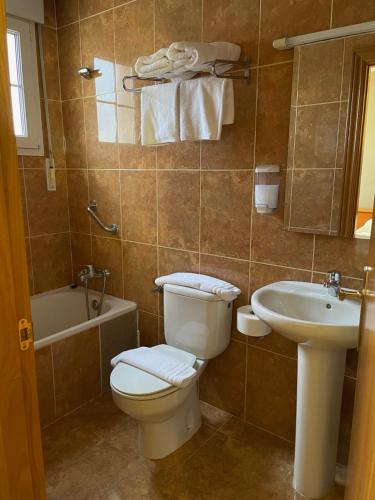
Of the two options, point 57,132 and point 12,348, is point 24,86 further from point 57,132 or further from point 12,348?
point 12,348

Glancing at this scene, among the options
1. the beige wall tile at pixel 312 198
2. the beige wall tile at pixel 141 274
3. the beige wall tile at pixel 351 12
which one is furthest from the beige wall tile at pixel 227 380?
the beige wall tile at pixel 351 12

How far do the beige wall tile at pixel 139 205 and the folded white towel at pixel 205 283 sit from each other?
35 centimetres

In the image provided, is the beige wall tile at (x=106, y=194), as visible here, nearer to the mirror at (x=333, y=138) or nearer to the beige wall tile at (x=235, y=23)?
the beige wall tile at (x=235, y=23)

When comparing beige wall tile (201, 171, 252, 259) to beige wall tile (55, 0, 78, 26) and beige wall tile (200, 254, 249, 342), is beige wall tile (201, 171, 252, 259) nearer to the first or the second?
beige wall tile (200, 254, 249, 342)

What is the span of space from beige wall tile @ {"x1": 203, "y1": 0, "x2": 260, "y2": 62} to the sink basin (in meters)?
1.10

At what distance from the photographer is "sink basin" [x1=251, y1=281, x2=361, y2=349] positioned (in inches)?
54.1

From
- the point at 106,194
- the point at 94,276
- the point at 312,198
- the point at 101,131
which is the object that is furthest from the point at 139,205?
the point at 312,198

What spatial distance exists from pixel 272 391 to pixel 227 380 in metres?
0.28

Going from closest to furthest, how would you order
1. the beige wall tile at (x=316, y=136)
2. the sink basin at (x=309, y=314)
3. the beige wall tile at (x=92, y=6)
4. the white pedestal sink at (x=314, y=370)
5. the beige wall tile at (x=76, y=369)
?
the sink basin at (x=309, y=314) < the white pedestal sink at (x=314, y=370) < the beige wall tile at (x=316, y=136) < the beige wall tile at (x=76, y=369) < the beige wall tile at (x=92, y=6)

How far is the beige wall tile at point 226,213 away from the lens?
6.39 ft

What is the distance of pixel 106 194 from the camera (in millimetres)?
2561

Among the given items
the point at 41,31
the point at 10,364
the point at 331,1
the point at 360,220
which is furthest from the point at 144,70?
the point at 10,364

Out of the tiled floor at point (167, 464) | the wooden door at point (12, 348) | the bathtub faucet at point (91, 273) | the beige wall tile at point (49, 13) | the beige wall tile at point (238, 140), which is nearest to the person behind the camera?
the wooden door at point (12, 348)

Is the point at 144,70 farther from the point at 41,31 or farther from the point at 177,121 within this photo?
the point at 41,31
